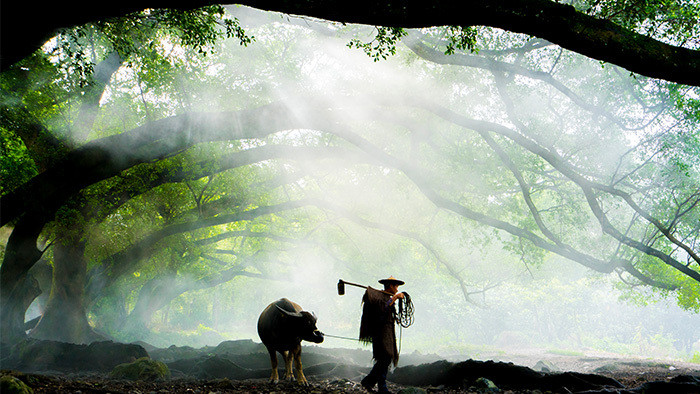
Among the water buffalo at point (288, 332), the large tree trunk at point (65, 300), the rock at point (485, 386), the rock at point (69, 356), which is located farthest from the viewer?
the large tree trunk at point (65, 300)

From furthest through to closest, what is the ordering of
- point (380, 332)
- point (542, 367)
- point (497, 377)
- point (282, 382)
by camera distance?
point (542, 367) < point (282, 382) < point (497, 377) < point (380, 332)

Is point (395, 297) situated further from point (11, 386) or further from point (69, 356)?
point (69, 356)

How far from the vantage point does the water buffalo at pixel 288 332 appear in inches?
287

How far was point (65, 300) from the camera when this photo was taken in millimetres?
14484

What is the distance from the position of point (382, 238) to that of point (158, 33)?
14.3 m

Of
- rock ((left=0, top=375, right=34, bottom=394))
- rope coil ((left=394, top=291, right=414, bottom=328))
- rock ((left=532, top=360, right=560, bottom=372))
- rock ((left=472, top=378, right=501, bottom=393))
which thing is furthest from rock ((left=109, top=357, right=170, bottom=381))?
rock ((left=532, top=360, right=560, bottom=372))

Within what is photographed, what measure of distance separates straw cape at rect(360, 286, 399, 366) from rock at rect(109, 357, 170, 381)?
491 centimetres

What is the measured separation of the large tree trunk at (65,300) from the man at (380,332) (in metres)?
12.6

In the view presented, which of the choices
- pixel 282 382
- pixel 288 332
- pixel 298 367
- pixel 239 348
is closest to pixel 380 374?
pixel 298 367

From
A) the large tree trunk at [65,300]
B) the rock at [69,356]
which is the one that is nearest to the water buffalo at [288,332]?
the rock at [69,356]

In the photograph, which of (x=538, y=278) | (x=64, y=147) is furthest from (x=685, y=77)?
(x=538, y=278)

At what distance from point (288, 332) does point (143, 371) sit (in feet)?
11.4

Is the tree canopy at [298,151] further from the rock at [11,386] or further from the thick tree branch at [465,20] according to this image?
the rock at [11,386]

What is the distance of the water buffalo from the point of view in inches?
287
